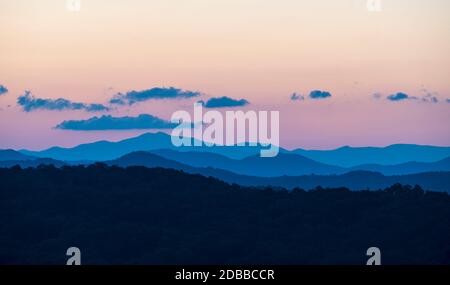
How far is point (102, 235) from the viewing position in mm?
61219

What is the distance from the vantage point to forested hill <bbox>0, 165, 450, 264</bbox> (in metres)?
58.2

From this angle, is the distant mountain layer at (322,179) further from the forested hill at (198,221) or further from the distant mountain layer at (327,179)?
the forested hill at (198,221)

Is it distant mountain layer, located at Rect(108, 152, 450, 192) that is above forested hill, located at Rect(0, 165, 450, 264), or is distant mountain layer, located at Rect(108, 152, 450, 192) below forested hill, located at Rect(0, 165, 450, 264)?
above

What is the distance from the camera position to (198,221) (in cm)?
6412

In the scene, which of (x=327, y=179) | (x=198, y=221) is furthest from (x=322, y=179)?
(x=198, y=221)

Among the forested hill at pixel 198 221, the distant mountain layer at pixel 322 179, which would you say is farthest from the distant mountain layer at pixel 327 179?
the forested hill at pixel 198 221

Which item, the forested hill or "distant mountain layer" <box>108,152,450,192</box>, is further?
"distant mountain layer" <box>108,152,450,192</box>

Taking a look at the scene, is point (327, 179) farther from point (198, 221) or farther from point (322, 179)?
point (198, 221)

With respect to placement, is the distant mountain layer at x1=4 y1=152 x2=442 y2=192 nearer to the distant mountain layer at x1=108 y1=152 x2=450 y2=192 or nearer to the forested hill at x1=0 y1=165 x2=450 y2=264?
the distant mountain layer at x1=108 y1=152 x2=450 y2=192

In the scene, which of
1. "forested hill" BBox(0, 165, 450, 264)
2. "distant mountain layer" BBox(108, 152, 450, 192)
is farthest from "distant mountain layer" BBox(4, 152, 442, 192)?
"forested hill" BBox(0, 165, 450, 264)

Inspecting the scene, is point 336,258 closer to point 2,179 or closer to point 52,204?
point 52,204

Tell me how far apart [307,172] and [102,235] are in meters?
17.4
